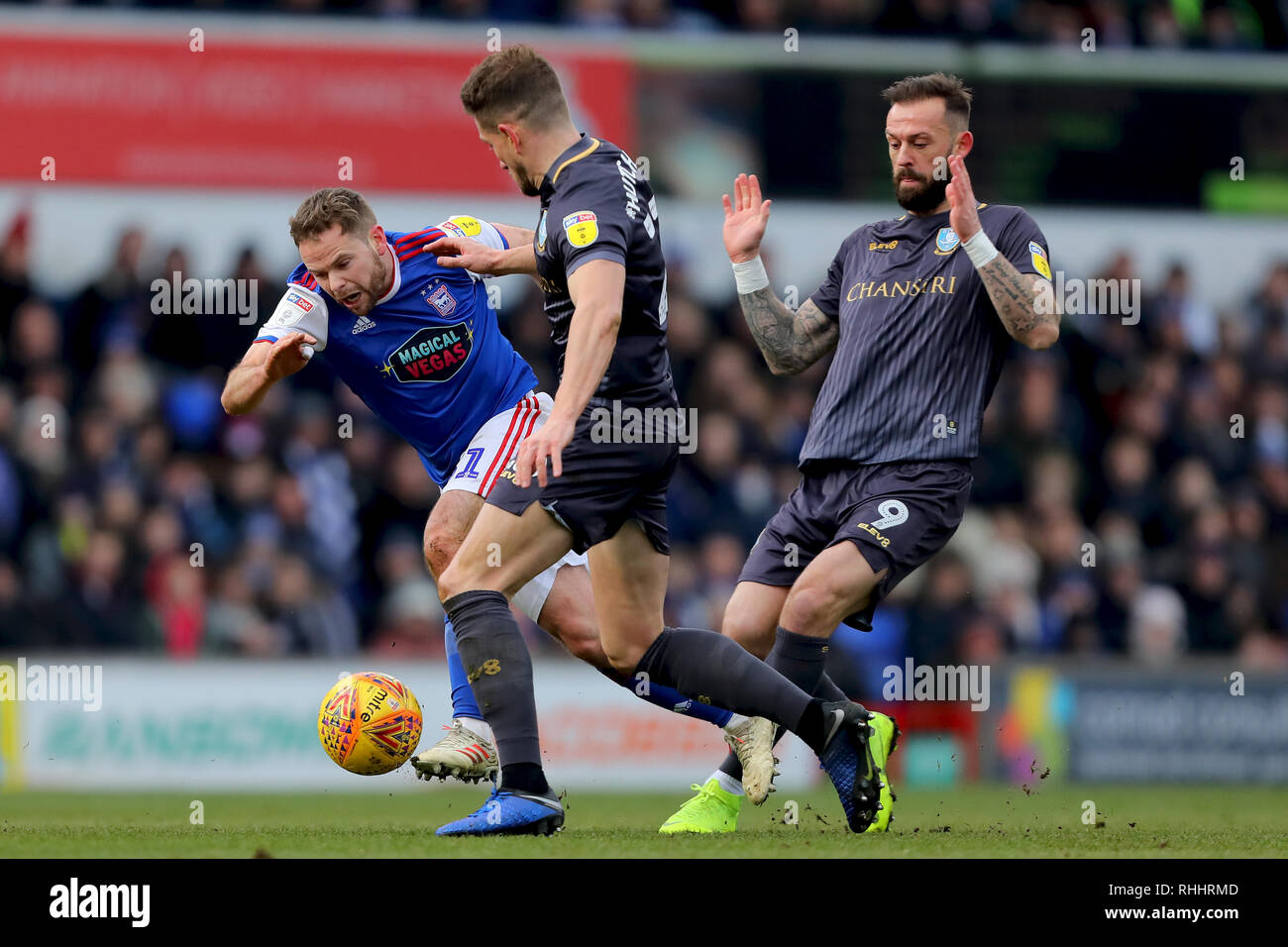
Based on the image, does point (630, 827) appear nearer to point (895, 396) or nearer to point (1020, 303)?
point (895, 396)

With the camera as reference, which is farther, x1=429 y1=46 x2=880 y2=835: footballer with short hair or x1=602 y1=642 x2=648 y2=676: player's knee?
x1=602 y1=642 x2=648 y2=676: player's knee

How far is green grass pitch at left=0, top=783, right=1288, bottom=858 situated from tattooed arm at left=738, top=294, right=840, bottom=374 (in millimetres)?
1863

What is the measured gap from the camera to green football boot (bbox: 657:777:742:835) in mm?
6852

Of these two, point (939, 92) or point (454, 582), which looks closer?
point (454, 582)

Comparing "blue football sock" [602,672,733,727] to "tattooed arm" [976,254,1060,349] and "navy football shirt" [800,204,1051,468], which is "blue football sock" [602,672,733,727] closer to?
"navy football shirt" [800,204,1051,468]

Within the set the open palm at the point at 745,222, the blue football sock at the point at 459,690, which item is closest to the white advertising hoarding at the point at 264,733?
the blue football sock at the point at 459,690

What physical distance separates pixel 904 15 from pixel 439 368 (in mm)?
11093

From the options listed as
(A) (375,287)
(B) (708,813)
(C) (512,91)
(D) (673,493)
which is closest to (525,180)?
(C) (512,91)

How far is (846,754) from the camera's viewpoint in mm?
6438

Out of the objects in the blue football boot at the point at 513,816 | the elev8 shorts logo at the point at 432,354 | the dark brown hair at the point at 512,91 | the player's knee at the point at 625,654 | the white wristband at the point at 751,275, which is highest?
the dark brown hair at the point at 512,91

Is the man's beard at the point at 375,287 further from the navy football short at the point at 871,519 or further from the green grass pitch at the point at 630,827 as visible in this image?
the green grass pitch at the point at 630,827

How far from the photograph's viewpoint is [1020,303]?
21.9 feet

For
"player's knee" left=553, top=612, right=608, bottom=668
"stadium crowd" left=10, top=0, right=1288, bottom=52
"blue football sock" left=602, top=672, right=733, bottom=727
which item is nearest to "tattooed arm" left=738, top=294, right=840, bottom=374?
"player's knee" left=553, top=612, right=608, bottom=668

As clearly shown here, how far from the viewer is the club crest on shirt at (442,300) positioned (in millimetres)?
7332
